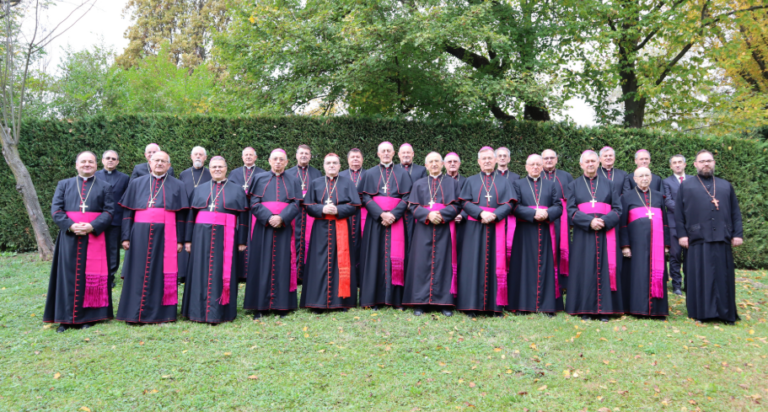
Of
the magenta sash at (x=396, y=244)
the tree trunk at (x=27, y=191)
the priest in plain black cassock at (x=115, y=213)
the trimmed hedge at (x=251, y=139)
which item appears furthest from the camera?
the trimmed hedge at (x=251, y=139)

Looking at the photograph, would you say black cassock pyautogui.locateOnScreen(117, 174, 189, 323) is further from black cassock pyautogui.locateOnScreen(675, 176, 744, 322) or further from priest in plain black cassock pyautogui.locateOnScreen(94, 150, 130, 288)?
black cassock pyautogui.locateOnScreen(675, 176, 744, 322)

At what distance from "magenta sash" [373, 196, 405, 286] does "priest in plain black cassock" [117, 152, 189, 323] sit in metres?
2.45

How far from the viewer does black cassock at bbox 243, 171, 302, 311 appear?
6.02m

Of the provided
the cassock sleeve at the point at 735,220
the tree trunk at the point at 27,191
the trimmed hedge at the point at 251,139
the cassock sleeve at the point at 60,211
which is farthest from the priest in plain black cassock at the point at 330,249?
the tree trunk at the point at 27,191

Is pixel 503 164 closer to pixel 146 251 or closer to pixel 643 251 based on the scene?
pixel 643 251

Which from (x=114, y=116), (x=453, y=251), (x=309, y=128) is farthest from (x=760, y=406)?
(x=114, y=116)

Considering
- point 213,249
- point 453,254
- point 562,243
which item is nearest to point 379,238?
point 453,254

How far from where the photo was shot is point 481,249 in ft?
20.2

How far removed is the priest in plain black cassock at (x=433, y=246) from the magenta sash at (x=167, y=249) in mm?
2757

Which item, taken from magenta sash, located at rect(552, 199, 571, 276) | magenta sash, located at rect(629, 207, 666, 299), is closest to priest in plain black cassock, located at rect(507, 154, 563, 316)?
magenta sash, located at rect(552, 199, 571, 276)

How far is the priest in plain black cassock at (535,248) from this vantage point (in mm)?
6168

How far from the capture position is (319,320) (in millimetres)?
5754

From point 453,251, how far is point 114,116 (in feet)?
23.3

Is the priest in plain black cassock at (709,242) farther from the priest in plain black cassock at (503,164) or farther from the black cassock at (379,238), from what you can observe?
the black cassock at (379,238)
